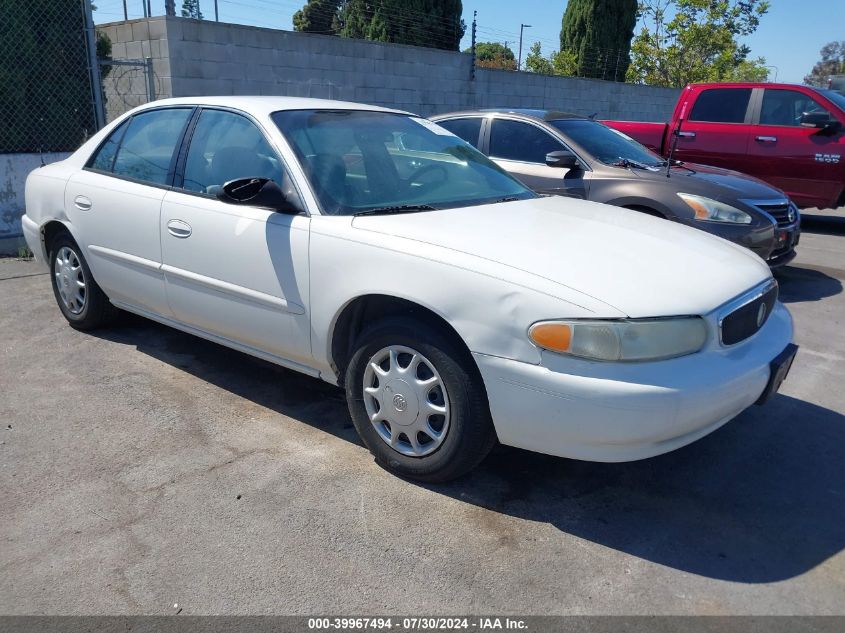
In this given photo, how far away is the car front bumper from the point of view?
2646mm

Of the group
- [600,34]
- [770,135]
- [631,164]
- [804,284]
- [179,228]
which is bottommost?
[804,284]

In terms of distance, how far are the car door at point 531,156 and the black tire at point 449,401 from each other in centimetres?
369

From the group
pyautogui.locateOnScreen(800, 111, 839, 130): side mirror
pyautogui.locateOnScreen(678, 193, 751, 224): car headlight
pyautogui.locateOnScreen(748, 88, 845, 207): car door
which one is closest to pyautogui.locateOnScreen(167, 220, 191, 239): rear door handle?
pyautogui.locateOnScreen(678, 193, 751, 224): car headlight

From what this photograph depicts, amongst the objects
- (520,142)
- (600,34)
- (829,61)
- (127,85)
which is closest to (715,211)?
(520,142)

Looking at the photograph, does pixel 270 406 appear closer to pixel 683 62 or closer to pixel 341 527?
pixel 341 527

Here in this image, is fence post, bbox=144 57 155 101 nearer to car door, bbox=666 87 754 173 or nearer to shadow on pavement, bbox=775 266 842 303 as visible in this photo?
car door, bbox=666 87 754 173

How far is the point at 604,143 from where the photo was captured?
6.99 m

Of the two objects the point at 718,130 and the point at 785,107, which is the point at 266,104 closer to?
the point at 718,130

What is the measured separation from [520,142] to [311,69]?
5.82 metres

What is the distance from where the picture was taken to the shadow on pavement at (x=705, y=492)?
2795mm

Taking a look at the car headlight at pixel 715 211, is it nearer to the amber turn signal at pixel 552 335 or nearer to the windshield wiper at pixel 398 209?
the windshield wiper at pixel 398 209

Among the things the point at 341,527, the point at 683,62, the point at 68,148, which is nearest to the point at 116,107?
the point at 68,148

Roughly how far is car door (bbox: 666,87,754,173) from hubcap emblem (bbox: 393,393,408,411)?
320 inches

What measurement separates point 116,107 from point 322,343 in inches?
339
